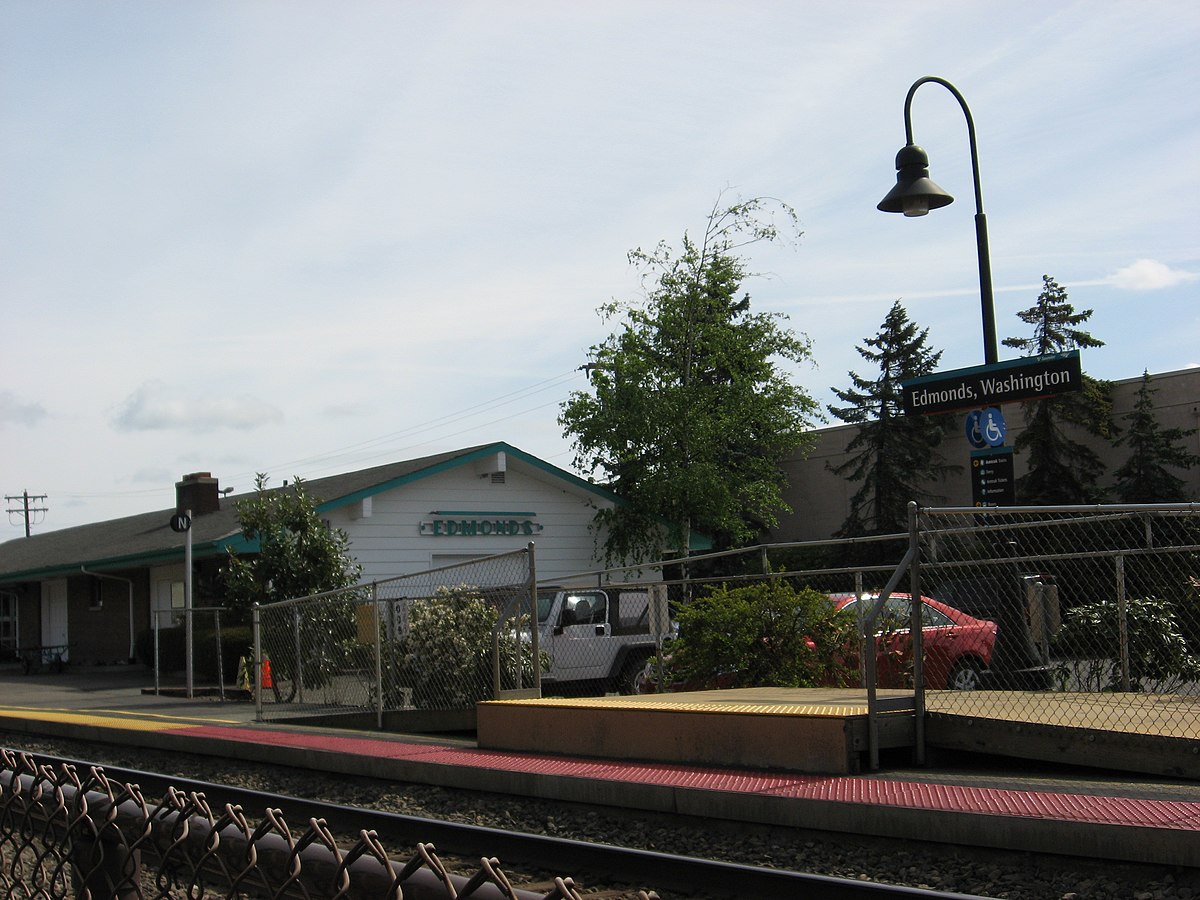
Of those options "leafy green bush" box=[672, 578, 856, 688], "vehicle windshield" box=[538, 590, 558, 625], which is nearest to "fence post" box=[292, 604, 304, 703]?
"vehicle windshield" box=[538, 590, 558, 625]

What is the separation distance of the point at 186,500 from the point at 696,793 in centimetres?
2813

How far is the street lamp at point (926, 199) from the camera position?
11844 mm

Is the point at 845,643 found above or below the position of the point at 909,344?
below

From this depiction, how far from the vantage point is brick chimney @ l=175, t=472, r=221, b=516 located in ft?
110

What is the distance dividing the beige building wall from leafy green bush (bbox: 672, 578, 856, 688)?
25329mm

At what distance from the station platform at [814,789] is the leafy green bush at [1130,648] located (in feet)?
5.42

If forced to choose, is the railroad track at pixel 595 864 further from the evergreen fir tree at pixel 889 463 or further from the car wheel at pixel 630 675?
the evergreen fir tree at pixel 889 463

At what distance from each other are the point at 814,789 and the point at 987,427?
504 cm

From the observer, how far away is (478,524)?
28.9m

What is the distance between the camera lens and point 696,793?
26.8 feet

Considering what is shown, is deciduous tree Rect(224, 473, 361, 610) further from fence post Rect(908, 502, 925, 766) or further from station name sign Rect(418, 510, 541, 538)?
fence post Rect(908, 502, 925, 766)

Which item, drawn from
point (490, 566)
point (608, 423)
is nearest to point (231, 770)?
A: point (490, 566)

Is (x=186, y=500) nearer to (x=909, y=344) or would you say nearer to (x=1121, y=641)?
(x=909, y=344)

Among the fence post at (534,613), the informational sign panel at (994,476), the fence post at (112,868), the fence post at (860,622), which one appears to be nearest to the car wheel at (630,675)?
the fence post at (534,613)
